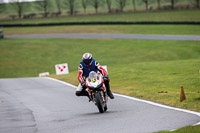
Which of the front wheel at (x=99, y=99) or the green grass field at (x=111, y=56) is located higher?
the front wheel at (x=99, y=99)

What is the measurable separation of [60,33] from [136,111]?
177ft

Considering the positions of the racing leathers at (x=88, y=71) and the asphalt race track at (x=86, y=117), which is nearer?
the asphalt race track at (x=86, y=117)

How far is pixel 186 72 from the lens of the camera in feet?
76.7

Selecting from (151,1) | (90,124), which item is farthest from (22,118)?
(151,1)

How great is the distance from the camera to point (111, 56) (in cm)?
4366

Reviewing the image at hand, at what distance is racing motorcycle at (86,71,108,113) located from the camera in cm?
1162

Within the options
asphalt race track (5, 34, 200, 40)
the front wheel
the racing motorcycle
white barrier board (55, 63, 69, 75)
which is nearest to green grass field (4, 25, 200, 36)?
asphalt race track (5, 34, 200, 40)

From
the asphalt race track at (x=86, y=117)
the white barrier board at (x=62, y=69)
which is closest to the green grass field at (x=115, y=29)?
the white barrier board at (x=62, y=69)

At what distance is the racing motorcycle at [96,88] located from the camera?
1162 centimetres

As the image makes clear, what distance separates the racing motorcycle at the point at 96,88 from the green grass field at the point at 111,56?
359 inches

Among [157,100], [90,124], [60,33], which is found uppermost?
[90,124]

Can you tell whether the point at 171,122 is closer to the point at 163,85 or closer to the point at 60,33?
the point at 163,85

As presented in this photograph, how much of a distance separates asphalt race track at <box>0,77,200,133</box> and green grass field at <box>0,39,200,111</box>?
7.55m

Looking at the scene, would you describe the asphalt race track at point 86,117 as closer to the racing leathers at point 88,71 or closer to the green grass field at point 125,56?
the racing leathers at point 88,71
